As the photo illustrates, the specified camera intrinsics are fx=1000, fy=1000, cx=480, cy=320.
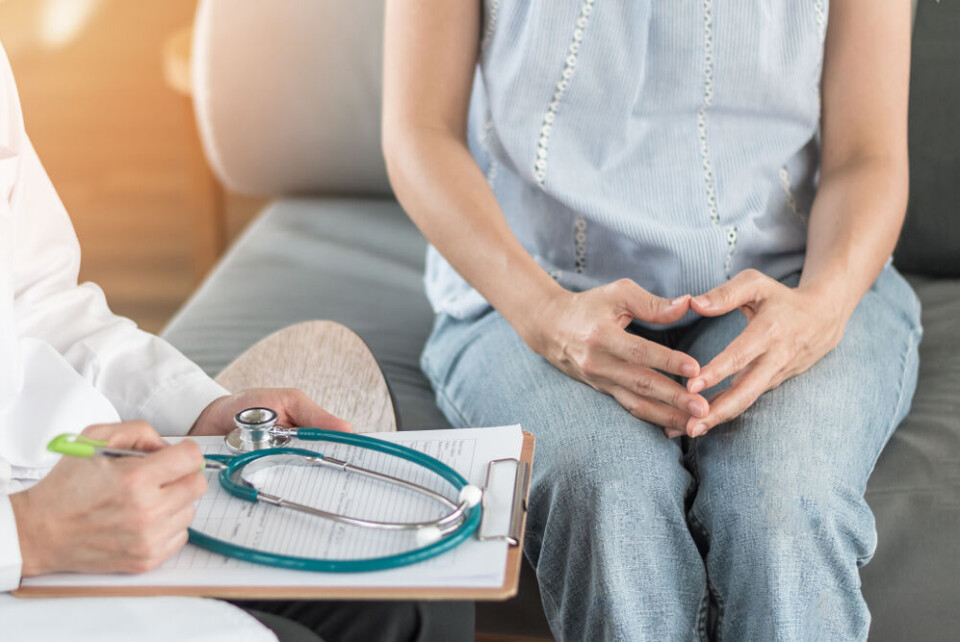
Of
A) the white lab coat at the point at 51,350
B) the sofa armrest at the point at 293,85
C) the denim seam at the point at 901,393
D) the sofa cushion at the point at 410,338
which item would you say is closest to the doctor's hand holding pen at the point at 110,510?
the white lab coat at the point at 51,350

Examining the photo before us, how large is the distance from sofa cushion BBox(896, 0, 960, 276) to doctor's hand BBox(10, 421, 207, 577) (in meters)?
1.01

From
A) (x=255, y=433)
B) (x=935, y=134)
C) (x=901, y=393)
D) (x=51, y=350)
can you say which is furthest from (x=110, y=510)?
(x=935, y=134)

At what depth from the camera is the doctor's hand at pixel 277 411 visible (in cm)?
76

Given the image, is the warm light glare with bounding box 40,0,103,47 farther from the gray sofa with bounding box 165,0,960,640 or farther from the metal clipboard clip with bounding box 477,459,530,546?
the metal clipboard clip with bounding box 477,459,530,546

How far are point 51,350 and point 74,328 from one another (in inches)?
2.6

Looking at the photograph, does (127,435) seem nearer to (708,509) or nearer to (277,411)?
(277,411)

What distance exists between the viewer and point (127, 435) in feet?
2.05

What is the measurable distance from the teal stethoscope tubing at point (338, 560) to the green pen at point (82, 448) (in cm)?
7

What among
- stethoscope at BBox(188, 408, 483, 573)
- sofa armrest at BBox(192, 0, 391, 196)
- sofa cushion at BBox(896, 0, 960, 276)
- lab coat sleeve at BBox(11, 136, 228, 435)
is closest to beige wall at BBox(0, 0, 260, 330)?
sofa armrest at BBox(192, 0, 391, 196)

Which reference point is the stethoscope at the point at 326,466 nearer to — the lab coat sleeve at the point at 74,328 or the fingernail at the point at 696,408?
the lab coat sleeve at the point at 74,328

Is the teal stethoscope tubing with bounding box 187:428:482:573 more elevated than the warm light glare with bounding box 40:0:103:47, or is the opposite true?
the teal stethoscope tubing with bounding box 187:428:482:573

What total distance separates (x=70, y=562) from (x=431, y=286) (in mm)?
618

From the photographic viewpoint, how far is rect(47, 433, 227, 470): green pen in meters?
0.57

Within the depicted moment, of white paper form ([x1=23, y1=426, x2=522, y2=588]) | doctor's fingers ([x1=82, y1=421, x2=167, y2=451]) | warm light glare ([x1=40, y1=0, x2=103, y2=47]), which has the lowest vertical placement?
warm light glare ([x1=40, y1=0, x2=103, y2=47])
